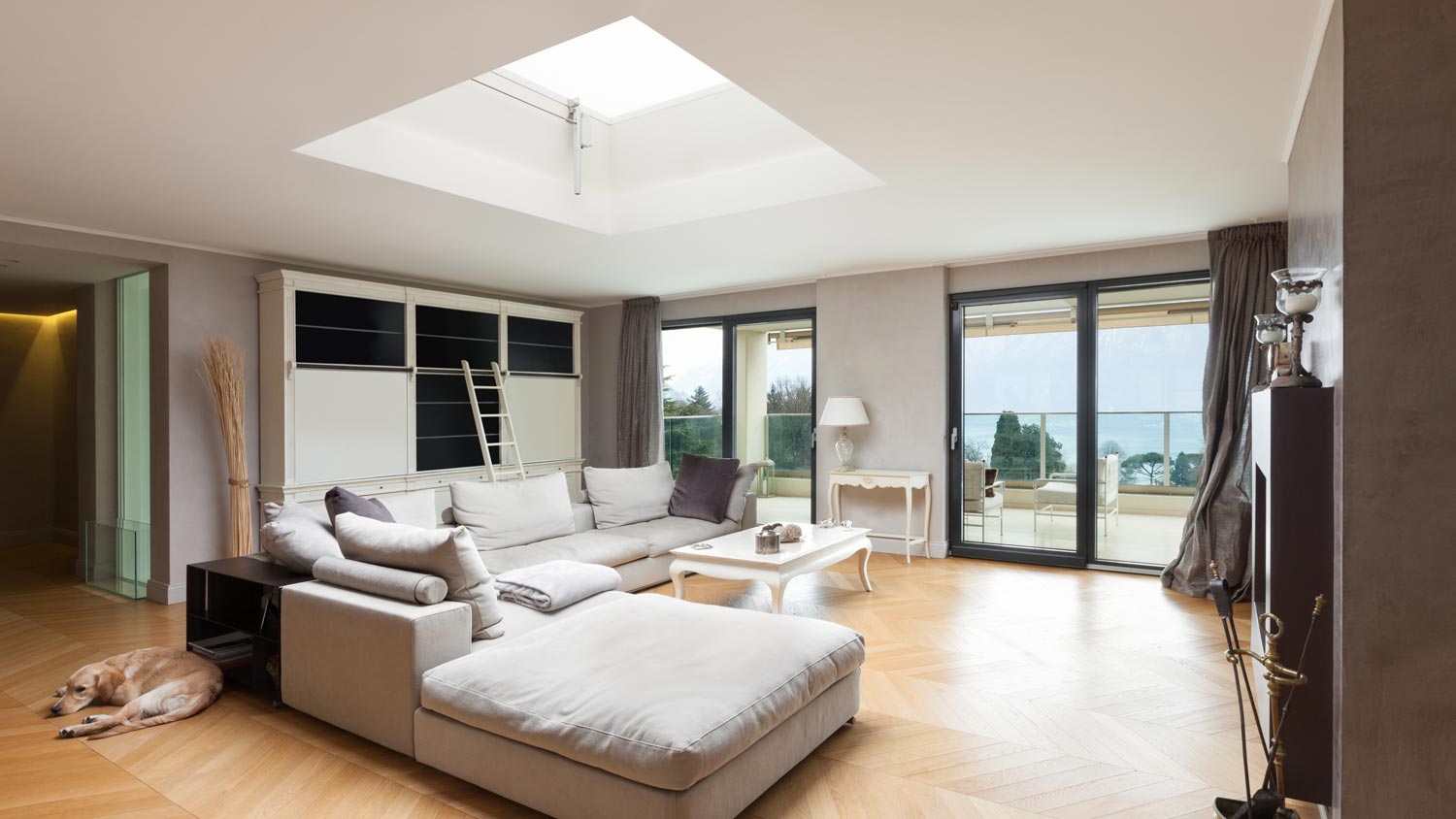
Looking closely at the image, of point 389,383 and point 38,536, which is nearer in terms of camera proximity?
point 389,383

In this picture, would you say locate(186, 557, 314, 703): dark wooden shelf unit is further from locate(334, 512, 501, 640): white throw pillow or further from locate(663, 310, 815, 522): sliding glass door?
locate(663, 310, 815, 522): sliding glass door

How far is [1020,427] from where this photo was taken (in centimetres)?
572

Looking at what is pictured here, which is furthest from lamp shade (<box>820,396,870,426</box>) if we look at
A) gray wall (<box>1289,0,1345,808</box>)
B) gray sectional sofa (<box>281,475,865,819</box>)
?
gray wall (<box>1289,0,1345,808</box>)

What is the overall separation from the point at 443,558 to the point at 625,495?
8.77 feet

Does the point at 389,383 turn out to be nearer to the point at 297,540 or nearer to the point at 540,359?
the point at 540,359

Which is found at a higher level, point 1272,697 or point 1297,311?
point 1297,311

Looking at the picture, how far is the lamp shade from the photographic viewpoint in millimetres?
5898

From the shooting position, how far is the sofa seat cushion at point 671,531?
491 cm

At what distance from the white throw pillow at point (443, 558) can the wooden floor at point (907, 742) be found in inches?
22.1

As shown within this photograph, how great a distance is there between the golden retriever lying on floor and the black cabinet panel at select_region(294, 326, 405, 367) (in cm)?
248

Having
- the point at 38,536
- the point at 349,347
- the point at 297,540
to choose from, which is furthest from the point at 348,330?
the point at 38,536

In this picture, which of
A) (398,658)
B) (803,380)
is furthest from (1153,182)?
(398,658)

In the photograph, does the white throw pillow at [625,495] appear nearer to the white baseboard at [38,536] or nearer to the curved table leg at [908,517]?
the curved table leg at [908,517]
